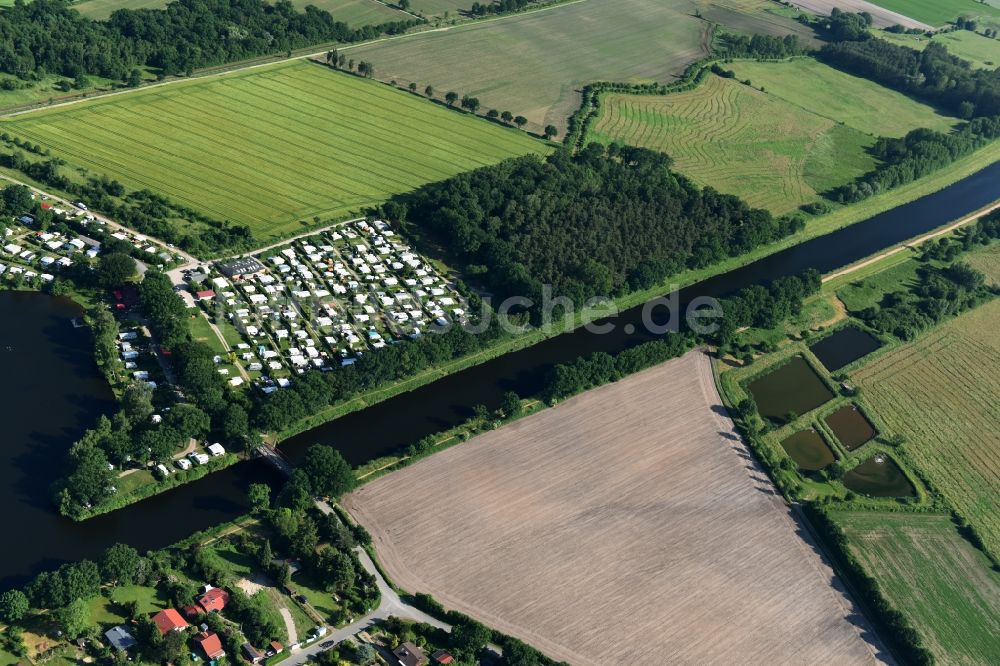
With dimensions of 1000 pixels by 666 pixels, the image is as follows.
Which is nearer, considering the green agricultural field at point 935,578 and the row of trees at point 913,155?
the green agricultural field at point 935,578

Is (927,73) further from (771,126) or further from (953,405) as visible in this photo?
(953,405)

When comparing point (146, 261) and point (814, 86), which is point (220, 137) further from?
point (814, 86)

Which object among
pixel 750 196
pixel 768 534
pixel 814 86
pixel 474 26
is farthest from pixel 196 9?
pixel 768 534

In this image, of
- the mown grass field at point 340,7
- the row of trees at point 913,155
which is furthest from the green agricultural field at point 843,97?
the mown grass field at point 340,7

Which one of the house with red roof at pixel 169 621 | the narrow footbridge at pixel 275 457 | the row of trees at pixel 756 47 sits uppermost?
the row of trees at pixel 756 47

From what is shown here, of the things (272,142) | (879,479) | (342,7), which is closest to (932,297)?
(879,479)

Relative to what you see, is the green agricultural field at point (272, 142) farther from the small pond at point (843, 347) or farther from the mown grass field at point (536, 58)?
the small pond at point (843, 347)
